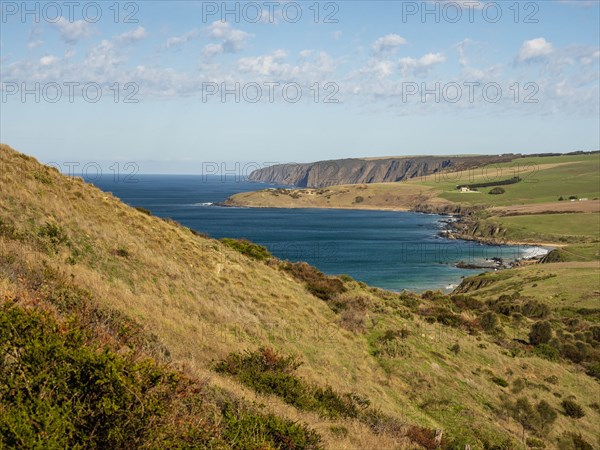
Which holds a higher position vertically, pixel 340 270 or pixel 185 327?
pixel 185 327

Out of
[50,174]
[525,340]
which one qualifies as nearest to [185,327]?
[50,174]

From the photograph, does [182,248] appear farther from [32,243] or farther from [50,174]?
[32,243]

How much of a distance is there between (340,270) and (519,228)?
242 feet

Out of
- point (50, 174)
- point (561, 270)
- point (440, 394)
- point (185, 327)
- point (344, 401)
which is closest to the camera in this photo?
point (344, 401)

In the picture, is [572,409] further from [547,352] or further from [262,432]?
[262,432]

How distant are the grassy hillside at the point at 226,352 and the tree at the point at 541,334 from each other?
1666 mm

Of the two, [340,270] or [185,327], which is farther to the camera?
[340,270]

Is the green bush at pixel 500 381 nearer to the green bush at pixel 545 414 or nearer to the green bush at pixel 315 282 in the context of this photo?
the green bush at pixel 545 414

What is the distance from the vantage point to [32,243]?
1847cm

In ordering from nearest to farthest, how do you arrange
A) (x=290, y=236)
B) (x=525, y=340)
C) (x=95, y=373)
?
(x=95, y=373)
(x=525, y=340)
(x=290, y=236)

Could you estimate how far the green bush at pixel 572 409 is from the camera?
25.2 m

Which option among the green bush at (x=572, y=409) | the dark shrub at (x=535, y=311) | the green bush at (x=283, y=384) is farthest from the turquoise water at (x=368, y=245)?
the green bush at (x=283, y=384)

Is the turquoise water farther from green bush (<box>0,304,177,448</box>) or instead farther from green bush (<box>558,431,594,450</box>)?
green bush (<box>0,304,177,448</box>)

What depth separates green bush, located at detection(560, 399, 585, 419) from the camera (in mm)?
25172
